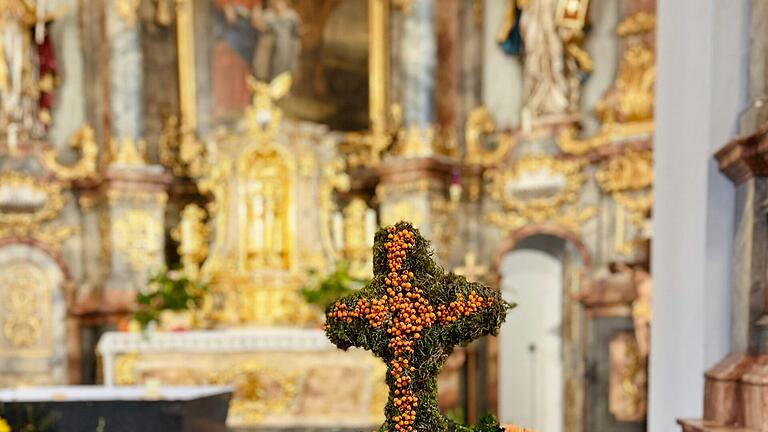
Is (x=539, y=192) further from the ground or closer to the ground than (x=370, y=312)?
further from the ground

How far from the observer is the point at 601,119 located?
287 inches

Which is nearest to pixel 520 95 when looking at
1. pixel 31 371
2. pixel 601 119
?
pixel 601 119

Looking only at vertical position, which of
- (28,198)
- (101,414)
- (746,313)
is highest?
(28,198)

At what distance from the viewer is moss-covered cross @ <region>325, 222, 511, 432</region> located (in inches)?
79.4

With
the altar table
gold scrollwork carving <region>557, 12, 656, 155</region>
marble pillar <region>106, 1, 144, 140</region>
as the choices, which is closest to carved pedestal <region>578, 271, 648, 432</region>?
gold scrollwork carving <region>557, 12, 656, 155</region>

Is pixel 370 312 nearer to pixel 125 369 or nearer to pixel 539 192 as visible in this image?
pixel 125 369

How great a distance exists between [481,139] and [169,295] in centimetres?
415

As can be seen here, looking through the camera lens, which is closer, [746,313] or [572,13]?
[746,313]

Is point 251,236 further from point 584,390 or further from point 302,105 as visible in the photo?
point 584,390

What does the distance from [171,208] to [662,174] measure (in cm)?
647

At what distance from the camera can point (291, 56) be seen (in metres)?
8.54

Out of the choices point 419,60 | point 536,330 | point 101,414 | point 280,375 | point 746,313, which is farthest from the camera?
point 536,330

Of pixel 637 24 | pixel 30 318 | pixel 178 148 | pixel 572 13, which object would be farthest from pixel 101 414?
pixel 637 24

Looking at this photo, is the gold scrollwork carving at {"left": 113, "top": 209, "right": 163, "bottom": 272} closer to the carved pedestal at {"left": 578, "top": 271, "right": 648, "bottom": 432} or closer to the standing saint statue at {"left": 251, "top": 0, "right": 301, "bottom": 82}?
the standing saint statue at {"left": 251, "top": 0, "right": 301, "bottom": 82}
